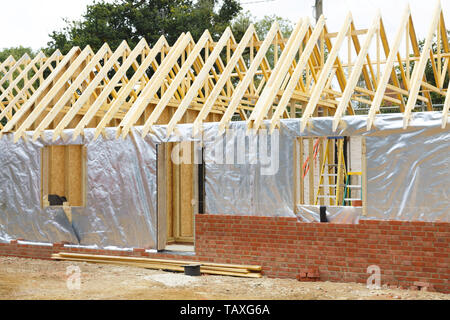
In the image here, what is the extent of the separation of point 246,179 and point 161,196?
177 centimetres

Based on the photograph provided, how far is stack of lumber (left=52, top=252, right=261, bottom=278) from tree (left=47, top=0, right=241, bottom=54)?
18061 millimetres

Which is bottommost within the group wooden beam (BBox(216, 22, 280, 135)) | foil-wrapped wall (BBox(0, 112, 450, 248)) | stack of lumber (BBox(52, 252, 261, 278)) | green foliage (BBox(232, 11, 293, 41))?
stack of lumber (BBox(52, 252, 261, 278))

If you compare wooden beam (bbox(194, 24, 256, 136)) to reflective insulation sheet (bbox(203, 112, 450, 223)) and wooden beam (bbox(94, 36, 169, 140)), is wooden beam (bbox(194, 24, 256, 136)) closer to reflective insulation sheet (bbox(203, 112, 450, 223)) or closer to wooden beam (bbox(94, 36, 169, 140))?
reflective insulation sheet (bbox(203, 112, 450, 223))

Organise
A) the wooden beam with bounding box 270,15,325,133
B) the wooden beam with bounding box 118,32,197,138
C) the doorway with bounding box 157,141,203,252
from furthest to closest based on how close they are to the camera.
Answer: the doorway with bounding box 157,141,203,252 → the wooden beam with bounding box 118,32,197,138 → the wooden beam with bounding box 270,15,325,133

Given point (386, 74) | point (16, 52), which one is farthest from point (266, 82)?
point (16, 52)

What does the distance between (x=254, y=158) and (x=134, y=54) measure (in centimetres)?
499

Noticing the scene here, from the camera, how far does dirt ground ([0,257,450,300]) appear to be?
8.30 metres

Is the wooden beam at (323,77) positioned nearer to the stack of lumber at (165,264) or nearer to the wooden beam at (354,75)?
the wooden beam at (354,75)

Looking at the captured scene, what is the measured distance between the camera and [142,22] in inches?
1128

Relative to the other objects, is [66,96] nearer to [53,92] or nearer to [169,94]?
[53,92]

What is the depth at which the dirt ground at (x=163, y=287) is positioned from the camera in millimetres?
8305

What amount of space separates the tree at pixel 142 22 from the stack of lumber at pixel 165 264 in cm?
1806

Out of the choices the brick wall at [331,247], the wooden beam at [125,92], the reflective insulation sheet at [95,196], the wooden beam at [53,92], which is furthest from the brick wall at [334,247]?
the wooden beam at [53,92]

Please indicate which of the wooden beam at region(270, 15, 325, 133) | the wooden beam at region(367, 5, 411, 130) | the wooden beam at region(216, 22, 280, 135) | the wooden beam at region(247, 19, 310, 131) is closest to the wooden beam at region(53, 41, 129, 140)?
the wooden beam at region(216, 22, 280, 135)
